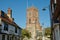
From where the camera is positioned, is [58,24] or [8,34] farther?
[8,34]

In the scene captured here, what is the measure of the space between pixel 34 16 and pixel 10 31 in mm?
118830

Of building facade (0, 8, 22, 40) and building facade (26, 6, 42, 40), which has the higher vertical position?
building facade (26, 6, 42, 40)

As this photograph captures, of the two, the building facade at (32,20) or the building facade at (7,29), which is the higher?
the building facade at (32,20)

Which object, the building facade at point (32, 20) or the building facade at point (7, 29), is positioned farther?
the building facade at point (32, 20)

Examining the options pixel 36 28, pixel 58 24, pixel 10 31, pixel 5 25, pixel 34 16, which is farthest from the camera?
pixel 34 16

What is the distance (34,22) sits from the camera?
160m

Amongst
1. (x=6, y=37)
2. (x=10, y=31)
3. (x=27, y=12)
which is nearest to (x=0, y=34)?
(x=6, y=37)

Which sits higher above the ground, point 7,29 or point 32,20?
point 32,20

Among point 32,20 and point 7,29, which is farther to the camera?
point 32,20

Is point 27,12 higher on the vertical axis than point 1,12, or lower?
higher

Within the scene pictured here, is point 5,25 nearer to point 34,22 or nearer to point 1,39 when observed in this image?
point 1,39

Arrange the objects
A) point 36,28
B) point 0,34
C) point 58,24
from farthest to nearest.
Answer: point 36,28, point 0,34, point 58,24

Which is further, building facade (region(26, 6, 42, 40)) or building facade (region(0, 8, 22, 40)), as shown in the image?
building facade (region(26, 6, 42, 40))

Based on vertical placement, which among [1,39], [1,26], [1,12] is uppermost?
[1,12]
